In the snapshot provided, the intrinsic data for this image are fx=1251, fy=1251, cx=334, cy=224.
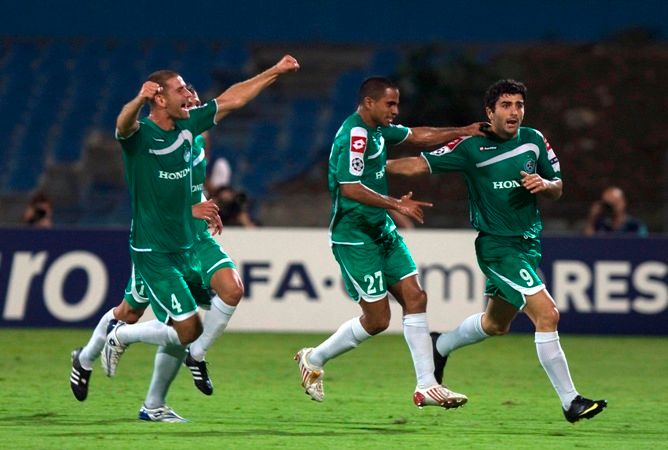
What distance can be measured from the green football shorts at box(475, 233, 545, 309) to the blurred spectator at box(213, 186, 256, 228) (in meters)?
6.71

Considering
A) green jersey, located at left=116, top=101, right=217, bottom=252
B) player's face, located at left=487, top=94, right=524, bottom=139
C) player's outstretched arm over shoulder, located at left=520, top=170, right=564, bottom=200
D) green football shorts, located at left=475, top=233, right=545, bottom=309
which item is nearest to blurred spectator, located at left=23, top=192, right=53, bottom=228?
green jersey, located at left=116, top=101, right=217, bottom=252

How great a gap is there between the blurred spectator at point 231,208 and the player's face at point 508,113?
6.79 metres

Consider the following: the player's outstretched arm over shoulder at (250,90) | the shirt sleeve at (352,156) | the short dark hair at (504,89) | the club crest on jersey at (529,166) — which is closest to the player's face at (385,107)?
the shirt sleeve at (352,156)

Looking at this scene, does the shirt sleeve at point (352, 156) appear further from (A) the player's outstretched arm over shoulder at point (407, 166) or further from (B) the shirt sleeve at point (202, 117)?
(B) the shirt sleeve at point (202, 117)

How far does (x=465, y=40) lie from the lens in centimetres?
2375

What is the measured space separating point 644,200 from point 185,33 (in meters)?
10.0

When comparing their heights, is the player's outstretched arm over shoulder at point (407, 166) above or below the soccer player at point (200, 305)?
above

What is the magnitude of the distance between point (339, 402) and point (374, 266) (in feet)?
3.96

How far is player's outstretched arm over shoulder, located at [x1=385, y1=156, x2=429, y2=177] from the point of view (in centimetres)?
802

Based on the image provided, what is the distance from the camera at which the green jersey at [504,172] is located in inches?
313

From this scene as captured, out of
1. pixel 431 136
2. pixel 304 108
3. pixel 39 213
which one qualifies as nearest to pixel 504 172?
pixel 431 136

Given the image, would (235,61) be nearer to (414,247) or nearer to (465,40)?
(465,40)

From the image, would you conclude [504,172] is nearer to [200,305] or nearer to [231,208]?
[200,305]

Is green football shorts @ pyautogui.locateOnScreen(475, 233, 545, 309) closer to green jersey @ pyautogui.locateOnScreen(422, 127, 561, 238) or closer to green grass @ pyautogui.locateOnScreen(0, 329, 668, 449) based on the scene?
green jersey @ pyautogui.locateOnScreen(422, 127, 561, 238)
